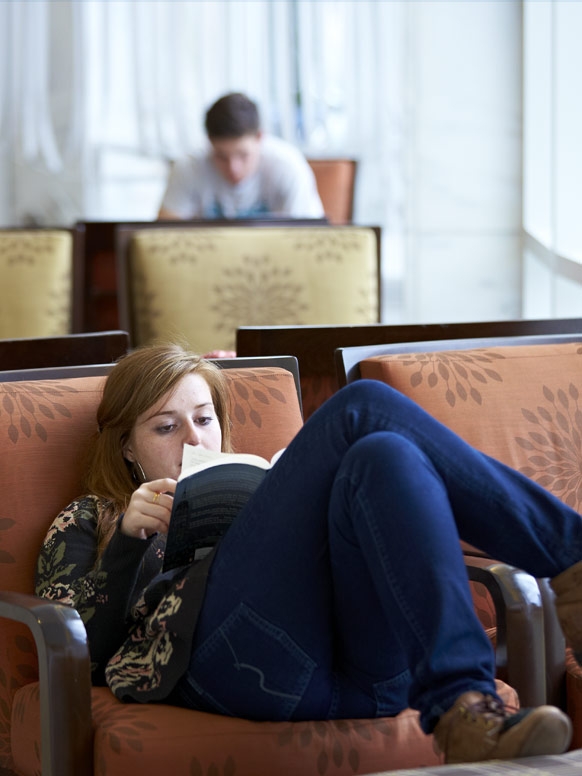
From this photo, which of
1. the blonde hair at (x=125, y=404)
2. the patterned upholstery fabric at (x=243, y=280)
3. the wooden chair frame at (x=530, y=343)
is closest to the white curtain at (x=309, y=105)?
the patterned upholstery fabric at (x=243, y=280)

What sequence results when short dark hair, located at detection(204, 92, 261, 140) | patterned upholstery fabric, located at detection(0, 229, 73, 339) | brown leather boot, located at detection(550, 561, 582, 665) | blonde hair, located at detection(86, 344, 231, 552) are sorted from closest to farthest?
1. brown leather boot, located at detection(550, 561, 582, 665)
2. blonde hair, located at detection(86, 344, 231, 552)
3. patterned upholstery fabric, located at detection(0, 229, 73, 339)
4. short dark hair, located at detection(204, 92, 261, 140)

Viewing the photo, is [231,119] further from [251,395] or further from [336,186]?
[251,395]

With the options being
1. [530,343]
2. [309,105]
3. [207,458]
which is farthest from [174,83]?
[207,458]

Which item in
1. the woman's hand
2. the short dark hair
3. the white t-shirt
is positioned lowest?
the woman's hand

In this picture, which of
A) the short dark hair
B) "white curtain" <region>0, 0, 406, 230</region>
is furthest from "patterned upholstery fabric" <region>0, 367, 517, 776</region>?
"white curtain" <region>0, 0, 406, 230</region>

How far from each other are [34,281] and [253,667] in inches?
82.3

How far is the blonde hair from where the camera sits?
5.51 feet

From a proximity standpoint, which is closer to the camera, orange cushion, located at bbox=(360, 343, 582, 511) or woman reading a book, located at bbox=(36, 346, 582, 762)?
woman reading a book, located at bbox=(36, 346, 582, 762)

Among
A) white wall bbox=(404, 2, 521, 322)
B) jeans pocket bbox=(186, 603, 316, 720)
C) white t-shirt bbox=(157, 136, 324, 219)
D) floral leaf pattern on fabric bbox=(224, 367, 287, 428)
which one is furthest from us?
white wall bbox=(404, 2, 521, 322)

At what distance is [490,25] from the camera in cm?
555

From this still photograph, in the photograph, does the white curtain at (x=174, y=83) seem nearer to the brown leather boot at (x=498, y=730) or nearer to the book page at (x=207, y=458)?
the book page at (x=207, y=458)

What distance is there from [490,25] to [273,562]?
467 cm

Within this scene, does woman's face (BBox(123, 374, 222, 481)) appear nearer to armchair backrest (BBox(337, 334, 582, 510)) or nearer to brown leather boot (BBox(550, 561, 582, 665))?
armchair backrest (BBox(337, 334, 582, 510))

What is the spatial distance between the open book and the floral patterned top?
0.04 metres
